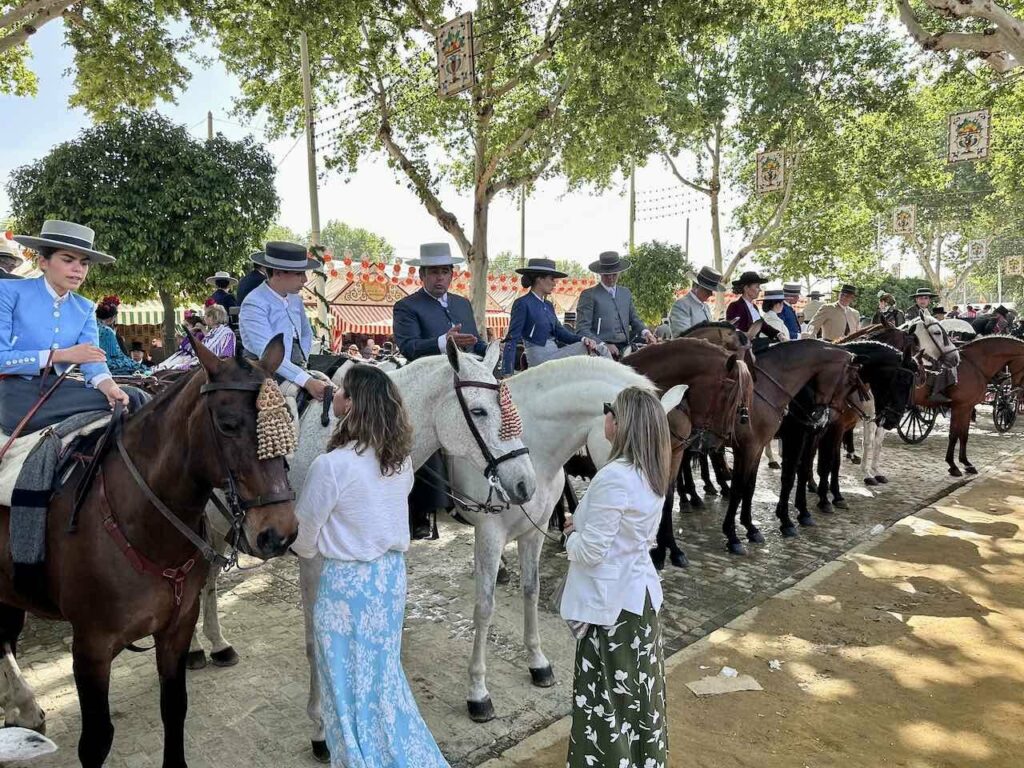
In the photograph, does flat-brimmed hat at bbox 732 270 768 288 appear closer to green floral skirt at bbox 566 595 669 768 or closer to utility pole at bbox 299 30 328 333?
green floral skirt at bbox 566 595 669 768

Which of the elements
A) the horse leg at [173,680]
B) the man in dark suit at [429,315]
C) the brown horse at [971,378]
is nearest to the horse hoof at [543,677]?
the man in dark suit at [429,315]

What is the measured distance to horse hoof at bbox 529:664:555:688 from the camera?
4.21 meters

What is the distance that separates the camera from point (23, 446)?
10.3 feet

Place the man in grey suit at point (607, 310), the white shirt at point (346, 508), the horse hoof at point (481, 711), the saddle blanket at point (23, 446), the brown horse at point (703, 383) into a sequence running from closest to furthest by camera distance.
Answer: the white shirt at point (346, 508)
the saddle blanket at point (23, 446)
the horse hoof at point (481, 711)
the brown horse at point (703, 383)
the man in grey suit at point (607, 310)

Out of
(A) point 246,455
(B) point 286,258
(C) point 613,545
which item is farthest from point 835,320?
(A) point 246,455

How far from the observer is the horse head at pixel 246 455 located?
8.25 feet

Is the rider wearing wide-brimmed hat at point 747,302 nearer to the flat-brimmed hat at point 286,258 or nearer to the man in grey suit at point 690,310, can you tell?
the man in grey suit at point 690,310

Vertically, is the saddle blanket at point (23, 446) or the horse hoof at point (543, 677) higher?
the saddle blanket at point (23, 446)

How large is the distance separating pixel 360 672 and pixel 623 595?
1.22 meters

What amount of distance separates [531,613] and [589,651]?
1.36 metres

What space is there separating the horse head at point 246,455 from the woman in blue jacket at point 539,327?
149 inches

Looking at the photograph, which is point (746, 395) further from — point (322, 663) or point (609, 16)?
point (609, 16)

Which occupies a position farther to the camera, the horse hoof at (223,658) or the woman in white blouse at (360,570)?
the horse hoof at (223,658)

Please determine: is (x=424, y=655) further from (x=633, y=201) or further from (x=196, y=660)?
(x=633, y=201)
